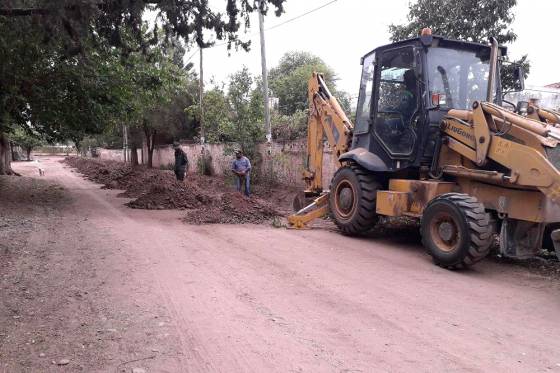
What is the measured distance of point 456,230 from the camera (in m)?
7.02

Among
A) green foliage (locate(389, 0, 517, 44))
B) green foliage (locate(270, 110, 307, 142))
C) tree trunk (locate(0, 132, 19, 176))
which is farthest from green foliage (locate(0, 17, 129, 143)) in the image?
tree trunk (locate(0, 132, 19, 176))

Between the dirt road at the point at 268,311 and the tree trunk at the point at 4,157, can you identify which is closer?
the dirt road at the point at 268,311

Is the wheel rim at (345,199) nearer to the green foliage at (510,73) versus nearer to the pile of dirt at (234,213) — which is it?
the pile of dirt at (234,213)

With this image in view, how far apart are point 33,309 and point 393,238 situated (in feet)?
21.8

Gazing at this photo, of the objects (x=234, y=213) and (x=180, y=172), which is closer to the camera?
(x=234, y=213)

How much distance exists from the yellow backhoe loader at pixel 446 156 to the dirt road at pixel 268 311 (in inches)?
27.2

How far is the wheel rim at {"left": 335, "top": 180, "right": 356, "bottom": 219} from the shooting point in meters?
9.48

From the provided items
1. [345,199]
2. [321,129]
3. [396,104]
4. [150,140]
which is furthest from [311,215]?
[150,140]

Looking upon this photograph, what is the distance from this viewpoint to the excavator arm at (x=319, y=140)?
10555mm

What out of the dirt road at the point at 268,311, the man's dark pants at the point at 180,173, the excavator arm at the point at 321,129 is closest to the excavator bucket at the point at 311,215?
the excavator arm at the point at 321,129

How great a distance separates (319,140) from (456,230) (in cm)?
512

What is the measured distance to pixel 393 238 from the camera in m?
9.62

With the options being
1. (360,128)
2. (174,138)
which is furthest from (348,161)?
(174,138)

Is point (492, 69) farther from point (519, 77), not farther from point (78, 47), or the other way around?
point (78, 47)
